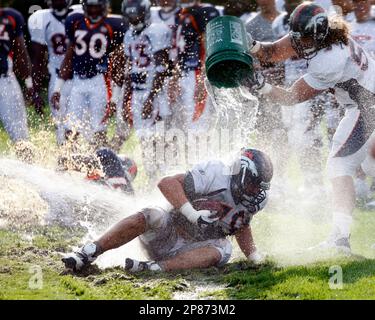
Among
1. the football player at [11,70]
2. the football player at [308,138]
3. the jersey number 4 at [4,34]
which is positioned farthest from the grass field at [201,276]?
the jersey number 4 at [4,34]

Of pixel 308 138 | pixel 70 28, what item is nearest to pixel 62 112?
pixel 70 28

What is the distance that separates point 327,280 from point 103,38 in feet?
15.3

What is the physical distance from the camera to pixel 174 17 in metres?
8.97

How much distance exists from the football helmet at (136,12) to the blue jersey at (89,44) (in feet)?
1.11

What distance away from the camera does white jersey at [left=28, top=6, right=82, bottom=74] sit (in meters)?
9.16

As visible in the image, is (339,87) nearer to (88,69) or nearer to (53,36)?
(88,69)

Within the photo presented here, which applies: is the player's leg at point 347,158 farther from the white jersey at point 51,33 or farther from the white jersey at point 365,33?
the white jersey at point 51,33

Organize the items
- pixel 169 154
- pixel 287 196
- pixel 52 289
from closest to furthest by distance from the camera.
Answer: pixel 52 289
pixel 287 196
pixel 169 154

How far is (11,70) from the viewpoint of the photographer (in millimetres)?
9203

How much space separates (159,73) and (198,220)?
12.7 feet

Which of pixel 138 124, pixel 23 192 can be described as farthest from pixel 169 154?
pixel 23 192

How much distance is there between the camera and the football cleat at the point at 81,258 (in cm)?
517

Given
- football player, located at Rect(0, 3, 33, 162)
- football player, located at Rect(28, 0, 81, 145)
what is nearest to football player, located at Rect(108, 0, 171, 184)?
football player, located at Rect(28, 0, 81, 145)
